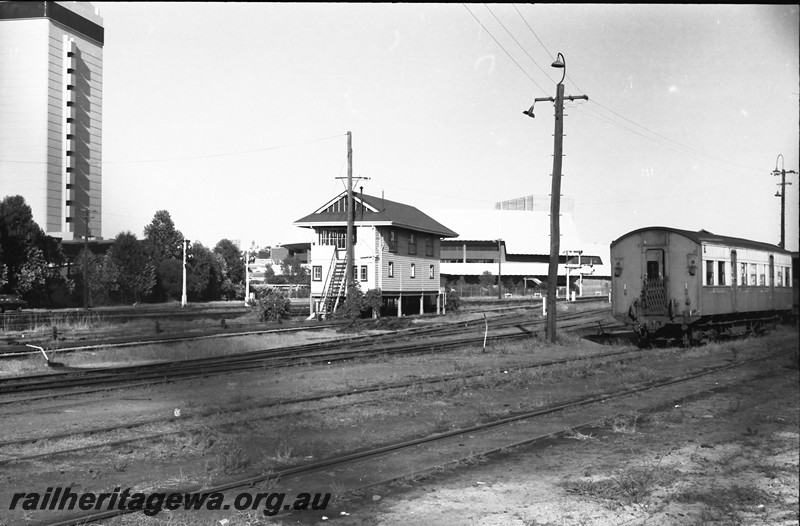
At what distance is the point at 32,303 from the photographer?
5031 centimetres

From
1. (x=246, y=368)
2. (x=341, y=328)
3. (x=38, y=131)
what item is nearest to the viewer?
(x=246, y=368)

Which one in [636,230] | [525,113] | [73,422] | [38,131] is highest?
[38,131]

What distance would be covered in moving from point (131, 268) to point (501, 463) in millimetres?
51337

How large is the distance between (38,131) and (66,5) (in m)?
17.6

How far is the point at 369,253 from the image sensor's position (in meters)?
42.7

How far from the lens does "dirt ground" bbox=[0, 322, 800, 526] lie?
6.58 metres

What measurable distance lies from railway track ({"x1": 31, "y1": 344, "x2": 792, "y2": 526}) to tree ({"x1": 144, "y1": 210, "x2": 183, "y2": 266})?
55.3 meters

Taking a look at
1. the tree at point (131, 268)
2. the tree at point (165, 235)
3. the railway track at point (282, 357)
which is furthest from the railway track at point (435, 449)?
the tree at point (165, 235)

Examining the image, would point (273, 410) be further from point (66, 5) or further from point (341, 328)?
point (66, 5)

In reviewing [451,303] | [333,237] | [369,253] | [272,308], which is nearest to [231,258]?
[333,237]

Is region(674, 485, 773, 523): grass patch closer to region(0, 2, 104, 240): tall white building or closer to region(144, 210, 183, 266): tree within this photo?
region(144, 210, 183, 266): tree

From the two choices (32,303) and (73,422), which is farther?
(32,303)

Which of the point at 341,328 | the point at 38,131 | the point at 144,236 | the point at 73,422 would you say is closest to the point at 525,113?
the point at 341,328

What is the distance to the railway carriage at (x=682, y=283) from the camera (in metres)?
21.7
